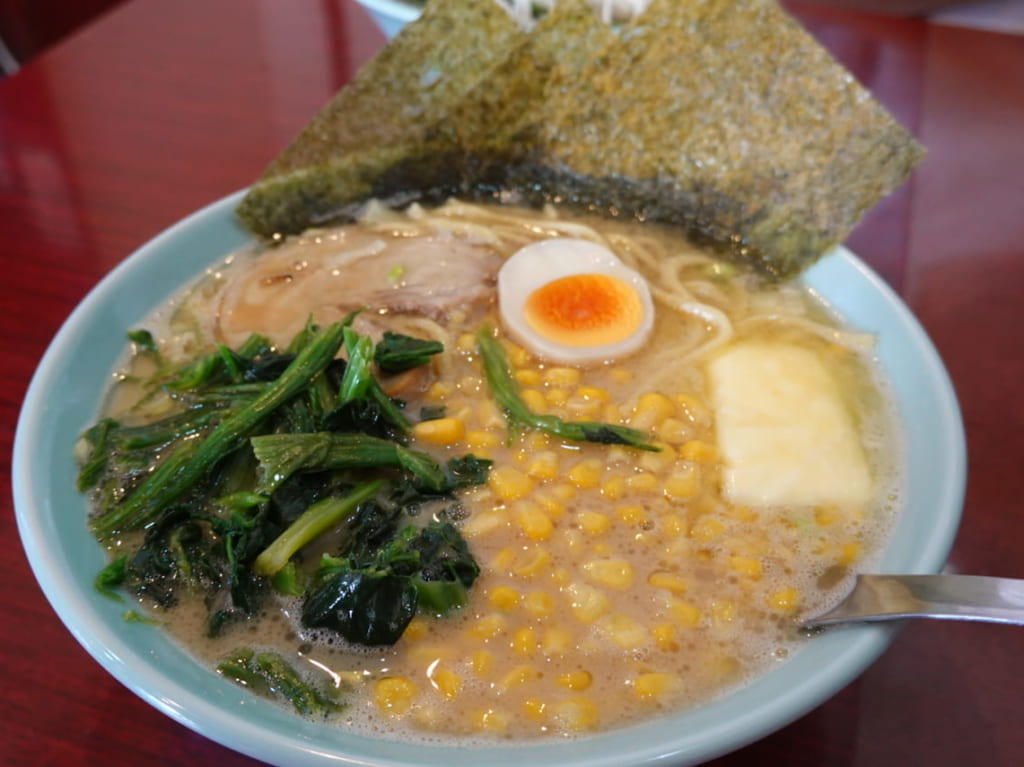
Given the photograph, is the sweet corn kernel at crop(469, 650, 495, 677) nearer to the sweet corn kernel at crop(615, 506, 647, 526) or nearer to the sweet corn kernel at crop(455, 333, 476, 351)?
the sweet corn kernel at crop(615, 506, 647, 526)

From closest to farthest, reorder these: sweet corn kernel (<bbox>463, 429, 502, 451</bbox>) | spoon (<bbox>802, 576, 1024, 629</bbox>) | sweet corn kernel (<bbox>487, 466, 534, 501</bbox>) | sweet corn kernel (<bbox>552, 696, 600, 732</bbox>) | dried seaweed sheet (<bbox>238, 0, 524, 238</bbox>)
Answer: spoon (<bbox>802, 576, 1024, 629</bbox>) < sweet corn kernel (<bbox>552, 696, 600, 732</bbox>) < sweet corn kernel (<bbox>487, 466, 534, 501</bbox>) < sweet corn kernel (<bbox>463, 429, 502, 451</bbox>) < dried seaweed sheet (<bbox>238, 0, 524, 238</bbox>)

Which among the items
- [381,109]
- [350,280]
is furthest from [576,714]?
[381,109]

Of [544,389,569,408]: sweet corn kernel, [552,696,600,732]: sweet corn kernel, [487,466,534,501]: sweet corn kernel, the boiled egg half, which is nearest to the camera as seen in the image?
[552,696,600,732]: sweet corn kernel

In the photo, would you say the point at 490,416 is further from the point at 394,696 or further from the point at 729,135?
the point at 729,135

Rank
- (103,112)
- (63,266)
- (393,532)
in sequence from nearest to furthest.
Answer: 1. (393,532)
2. (63,266)
3. (103,112)

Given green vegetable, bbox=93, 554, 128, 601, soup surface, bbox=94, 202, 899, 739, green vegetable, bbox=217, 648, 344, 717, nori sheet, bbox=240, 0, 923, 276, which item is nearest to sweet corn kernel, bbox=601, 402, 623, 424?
soup surface, bbox=94, 202, 899, 739

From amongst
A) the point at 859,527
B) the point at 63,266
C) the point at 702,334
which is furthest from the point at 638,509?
the point at 63,266

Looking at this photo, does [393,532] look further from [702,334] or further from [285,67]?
[285,67]
